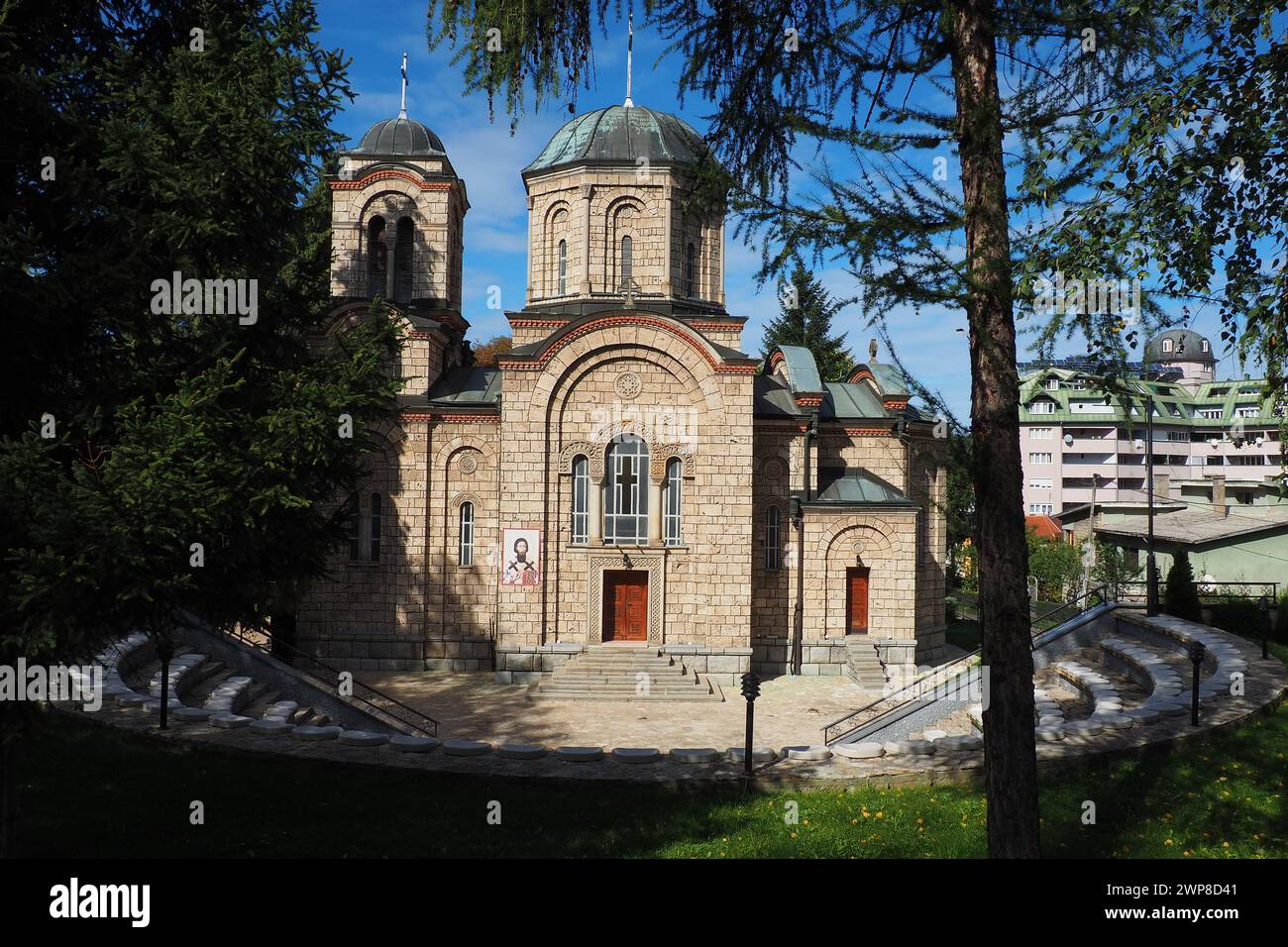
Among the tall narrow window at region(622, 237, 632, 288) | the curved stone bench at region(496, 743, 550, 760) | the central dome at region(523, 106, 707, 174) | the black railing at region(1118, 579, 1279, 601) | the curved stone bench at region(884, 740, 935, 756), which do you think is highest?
the central dome at region(523, 106, 707, 174)

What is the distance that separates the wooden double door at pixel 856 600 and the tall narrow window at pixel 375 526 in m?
12.4

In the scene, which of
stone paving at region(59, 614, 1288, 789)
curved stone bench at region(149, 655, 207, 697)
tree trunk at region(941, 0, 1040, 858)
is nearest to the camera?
tree trunk at region(941, 0, 1040, 858)

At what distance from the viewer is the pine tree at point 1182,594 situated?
764 inches

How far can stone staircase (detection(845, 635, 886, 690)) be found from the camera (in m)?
20.3

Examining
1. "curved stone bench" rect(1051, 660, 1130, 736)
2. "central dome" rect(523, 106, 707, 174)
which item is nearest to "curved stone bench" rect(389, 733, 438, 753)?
"curved stone bench" rect(1051, 660, 1130, 736)

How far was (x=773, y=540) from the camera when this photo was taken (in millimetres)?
22062

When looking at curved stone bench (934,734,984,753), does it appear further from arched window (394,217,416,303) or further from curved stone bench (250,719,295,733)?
arched window (394,217,416,303)

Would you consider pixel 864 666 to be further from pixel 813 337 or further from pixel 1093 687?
pixel 813 337

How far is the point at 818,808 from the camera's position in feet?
31.3

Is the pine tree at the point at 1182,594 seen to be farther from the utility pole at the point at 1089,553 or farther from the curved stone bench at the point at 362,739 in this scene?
the curved stone bench at the point at 362,739

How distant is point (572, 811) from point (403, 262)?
18.2 metres

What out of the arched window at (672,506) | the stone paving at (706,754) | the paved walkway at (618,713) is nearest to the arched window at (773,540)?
the arched window at (672,506)

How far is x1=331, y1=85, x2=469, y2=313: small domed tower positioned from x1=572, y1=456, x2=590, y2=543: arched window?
6236mm
